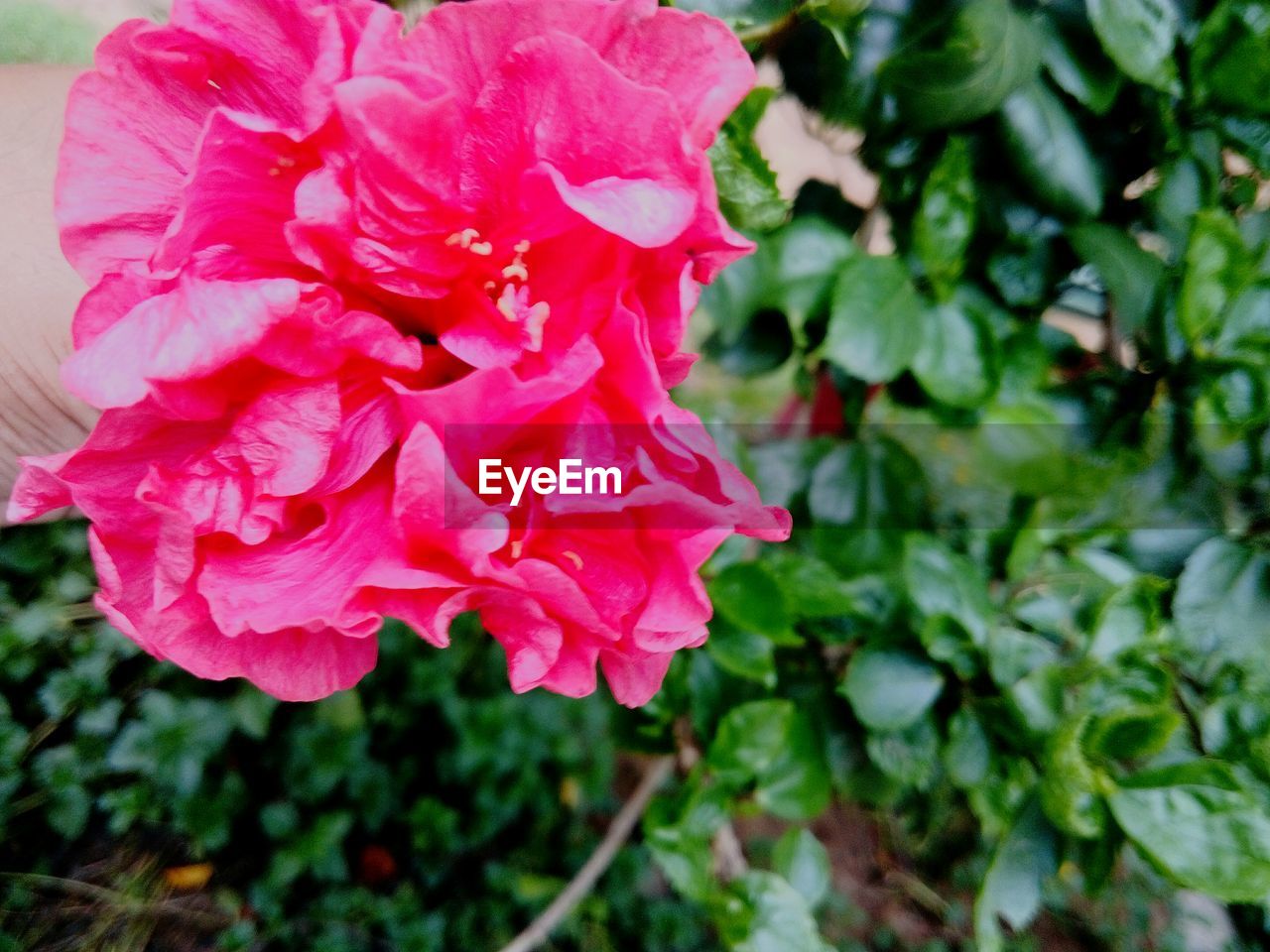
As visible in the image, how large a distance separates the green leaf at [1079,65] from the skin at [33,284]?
2.41 feet

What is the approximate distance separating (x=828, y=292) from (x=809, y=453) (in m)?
0.20

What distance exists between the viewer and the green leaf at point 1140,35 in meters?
0.56

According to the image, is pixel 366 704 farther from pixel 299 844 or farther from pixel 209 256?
pixel 209 256

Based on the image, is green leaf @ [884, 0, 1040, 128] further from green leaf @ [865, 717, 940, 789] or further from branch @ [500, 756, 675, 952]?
branch @ [500, 756, 675, 952]

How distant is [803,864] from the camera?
2.34 feet

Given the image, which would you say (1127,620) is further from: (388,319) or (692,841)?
(388,319)

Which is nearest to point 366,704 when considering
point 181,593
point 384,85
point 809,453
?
point 809,453

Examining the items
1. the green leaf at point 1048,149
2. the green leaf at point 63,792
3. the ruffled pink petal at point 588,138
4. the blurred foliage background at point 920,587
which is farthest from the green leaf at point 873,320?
the green leaf at point 63,792

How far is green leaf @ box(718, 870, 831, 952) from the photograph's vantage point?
626 mm

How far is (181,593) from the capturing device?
13.3 inches

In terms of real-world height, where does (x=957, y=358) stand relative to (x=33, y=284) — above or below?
below

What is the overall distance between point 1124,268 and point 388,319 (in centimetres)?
57

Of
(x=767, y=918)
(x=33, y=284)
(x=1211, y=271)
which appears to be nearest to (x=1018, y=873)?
(x=767, y=918)

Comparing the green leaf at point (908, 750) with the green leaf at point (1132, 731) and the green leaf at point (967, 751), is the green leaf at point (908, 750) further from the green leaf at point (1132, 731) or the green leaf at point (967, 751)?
the green leaf at point (1132, 731)
